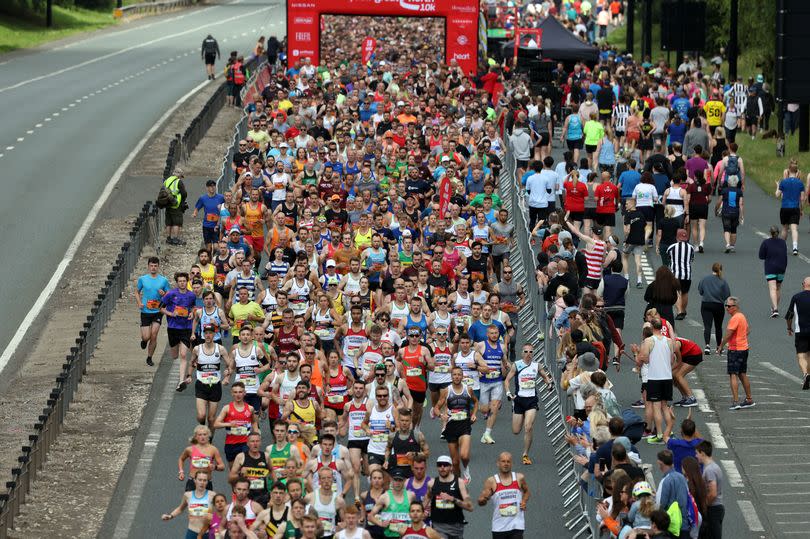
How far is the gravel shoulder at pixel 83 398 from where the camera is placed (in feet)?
62.1

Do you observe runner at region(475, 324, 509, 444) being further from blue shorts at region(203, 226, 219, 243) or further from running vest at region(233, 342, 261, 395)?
blue shorts at region(203, 226, 219, 243)

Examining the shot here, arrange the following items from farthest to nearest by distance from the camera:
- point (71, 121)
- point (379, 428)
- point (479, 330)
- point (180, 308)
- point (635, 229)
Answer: point (71, 121) < point (635, 229) < point (180, 308) < point (479, 330) < point (379, 428)

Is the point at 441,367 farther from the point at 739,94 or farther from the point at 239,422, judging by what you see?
the point at 739,94

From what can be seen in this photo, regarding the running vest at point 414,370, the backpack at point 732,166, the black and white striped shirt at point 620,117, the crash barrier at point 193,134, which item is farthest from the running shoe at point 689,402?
the crash barrier at point 193,134

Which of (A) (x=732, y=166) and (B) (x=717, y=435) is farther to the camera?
(A) (x=732, y=166)

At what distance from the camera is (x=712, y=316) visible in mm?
24000

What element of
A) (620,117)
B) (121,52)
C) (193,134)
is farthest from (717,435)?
(121,52)

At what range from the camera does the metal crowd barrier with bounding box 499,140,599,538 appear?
1798cm

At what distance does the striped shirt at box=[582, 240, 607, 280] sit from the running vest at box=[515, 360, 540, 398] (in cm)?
518

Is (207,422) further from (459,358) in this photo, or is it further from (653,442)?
(653,442)

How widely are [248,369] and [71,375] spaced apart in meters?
3.23

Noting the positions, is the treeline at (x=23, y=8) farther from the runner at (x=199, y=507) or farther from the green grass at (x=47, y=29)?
the runner at (x=199, y=507)

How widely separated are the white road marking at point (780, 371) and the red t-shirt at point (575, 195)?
5807mm

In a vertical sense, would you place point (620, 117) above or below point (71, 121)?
above
